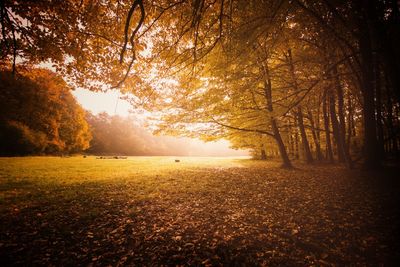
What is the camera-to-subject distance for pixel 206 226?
4531 mm

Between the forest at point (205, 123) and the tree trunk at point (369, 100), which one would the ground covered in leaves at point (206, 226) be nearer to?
the forest at point (205, 123)

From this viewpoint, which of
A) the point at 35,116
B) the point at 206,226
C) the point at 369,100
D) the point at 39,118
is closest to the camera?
the point at 206,226

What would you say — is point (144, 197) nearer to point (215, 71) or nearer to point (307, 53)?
point (215, 71)

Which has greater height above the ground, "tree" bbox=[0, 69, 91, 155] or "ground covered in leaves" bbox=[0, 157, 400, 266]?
"tree" bbox=[0, 69, 91, 155]

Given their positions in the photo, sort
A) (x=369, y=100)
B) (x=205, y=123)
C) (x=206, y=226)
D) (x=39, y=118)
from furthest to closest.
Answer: (x=39, y=118), (x=205, y=123), (x=369, y=100), (x=206, y=226)

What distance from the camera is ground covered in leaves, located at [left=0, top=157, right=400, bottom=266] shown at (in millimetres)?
3283

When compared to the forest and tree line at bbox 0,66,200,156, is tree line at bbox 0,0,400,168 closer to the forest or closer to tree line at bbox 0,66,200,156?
the forest

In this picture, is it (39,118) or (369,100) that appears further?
(39,118)

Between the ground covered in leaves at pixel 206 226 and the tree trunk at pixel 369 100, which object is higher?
the tree trunk at pixel 369 100

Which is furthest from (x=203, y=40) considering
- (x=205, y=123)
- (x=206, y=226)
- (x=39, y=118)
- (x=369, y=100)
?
(x=39, y=118)

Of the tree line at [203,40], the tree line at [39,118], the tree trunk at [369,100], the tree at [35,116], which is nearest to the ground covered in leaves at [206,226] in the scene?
the tree trunk at [369,100]

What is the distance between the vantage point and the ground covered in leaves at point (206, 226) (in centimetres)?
328

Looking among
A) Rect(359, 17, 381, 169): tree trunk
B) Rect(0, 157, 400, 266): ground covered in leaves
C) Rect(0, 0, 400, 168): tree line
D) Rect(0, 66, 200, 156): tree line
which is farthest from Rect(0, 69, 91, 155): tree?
Rect(359, 17, 381, 169): tree trunk

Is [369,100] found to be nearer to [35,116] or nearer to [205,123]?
[205,123]
